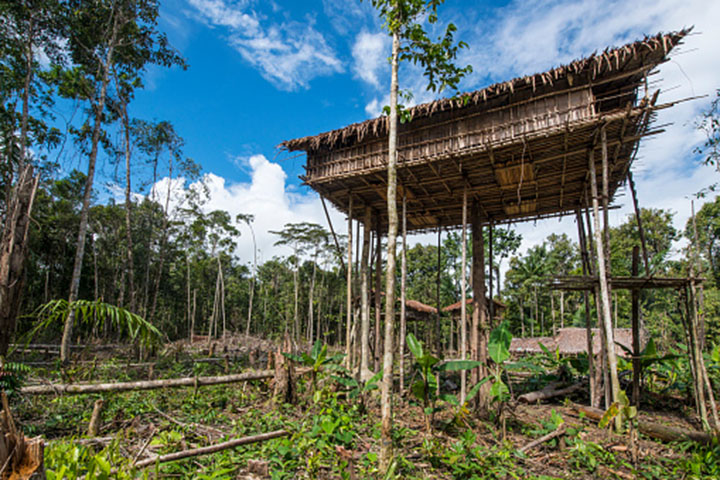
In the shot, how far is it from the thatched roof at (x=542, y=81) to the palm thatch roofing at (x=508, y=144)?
0.06 ft

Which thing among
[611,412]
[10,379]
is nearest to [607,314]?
[611,412]

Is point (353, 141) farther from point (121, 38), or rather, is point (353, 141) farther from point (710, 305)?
point (710, 305)

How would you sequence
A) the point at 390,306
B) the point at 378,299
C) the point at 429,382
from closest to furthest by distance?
1. the point at 390,306
2. the point at 429,382
3. the point at 378,299

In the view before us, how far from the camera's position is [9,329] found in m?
3.09

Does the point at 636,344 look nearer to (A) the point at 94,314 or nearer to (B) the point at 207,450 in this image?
(B) the point at 207,450

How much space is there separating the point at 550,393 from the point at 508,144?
22.2 feet

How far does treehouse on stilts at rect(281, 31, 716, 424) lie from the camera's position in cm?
710

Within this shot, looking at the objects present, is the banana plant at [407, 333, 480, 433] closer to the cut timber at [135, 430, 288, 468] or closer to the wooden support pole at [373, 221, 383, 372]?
the cut timber at [135, 430, 288, 468]

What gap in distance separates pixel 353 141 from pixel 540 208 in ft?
19.6

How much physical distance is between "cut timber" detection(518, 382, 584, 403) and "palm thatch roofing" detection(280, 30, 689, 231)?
4.99 metres

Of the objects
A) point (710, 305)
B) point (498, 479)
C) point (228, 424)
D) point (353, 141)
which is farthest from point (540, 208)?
point (710, 305)

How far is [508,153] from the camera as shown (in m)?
8.29

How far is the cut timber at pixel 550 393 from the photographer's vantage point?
9.45 metres

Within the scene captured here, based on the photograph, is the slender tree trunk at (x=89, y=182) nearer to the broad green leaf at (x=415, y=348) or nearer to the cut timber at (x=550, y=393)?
the broad green leaf at (x=415, y=348)
